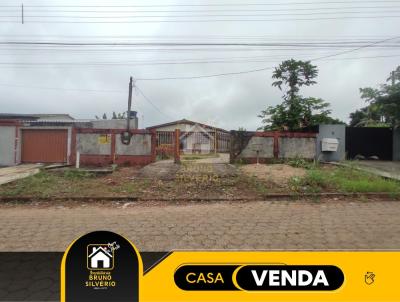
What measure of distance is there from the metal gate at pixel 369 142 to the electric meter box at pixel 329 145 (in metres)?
2.95

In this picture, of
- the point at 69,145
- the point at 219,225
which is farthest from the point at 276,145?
the point at 219,225

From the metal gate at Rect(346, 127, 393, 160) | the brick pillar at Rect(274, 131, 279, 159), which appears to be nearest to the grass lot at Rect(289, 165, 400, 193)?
the brick pillar at Rect(274, 131, 279, 159)

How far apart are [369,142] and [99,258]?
21620 mm

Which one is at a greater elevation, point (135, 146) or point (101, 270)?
point (135, 146)

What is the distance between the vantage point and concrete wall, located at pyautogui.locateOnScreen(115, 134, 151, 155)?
16.3 meters

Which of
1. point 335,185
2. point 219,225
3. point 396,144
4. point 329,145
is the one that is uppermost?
point 396,144

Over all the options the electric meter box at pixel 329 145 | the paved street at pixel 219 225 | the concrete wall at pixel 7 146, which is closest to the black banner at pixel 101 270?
the paved street at pixel 219 225

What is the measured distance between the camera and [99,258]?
1.43m

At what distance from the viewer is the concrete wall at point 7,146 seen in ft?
58.3

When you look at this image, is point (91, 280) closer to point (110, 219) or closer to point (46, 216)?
point (110, 219)

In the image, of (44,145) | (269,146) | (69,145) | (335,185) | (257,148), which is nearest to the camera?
(335,185)

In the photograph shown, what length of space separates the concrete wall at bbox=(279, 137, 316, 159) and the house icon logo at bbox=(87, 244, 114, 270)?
52.8 ft

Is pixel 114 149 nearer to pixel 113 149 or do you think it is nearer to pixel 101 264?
pixel 113 149

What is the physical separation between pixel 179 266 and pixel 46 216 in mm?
5854
